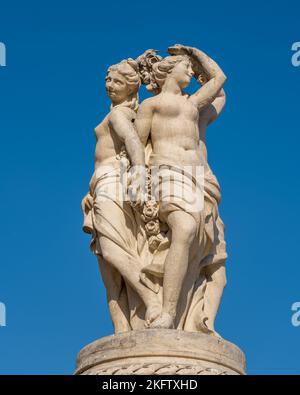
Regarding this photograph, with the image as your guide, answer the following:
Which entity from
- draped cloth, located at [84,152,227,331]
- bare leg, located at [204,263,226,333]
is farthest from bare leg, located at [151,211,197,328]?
bare leg, located at [204,263,226,333]

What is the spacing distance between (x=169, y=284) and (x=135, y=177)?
1696mm

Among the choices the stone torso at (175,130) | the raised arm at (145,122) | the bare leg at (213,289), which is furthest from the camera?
the raised arm at (145,122)

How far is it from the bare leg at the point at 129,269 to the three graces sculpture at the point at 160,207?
0.05 feet

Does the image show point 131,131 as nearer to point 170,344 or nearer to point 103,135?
point 103,135

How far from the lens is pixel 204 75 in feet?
50.2

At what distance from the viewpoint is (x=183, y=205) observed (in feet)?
44.8

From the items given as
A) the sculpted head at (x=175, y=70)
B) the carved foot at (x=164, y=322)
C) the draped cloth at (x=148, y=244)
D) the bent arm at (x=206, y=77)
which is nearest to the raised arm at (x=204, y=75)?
the bent arm at (x=206, y=77)

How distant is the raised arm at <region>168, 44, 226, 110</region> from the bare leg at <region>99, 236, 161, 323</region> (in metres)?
2.59

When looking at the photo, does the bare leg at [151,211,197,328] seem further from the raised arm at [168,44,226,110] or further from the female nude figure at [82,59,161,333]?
the raised arm at [168,44,226,110]

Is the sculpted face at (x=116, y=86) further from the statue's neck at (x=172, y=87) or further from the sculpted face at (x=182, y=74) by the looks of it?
the sculpted face at (x=182, y=74)

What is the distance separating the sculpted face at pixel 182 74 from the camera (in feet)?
48.8
